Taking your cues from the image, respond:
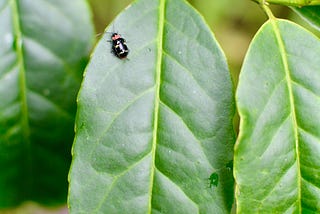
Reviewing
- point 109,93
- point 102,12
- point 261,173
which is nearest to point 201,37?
point 109,93

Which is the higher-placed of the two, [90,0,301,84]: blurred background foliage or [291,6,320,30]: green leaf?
[291,6,320,30]: green leaf

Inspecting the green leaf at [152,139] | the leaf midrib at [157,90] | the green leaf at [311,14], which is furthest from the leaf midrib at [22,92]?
the green leaf at [311,14]

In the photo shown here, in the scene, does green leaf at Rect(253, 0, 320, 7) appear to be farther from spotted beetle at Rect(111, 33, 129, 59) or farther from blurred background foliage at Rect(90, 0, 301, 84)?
blurred background foliage at Rect(90, 0, 301, 84)

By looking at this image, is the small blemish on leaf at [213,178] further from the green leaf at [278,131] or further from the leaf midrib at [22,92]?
the leaf midrib at [22,92]

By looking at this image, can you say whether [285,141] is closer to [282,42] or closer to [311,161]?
[311,161]

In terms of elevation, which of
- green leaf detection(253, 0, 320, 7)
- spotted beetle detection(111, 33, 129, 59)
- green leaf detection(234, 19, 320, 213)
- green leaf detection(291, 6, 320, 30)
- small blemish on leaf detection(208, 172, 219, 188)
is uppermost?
green leaf detection(253, 0, 320, 7)

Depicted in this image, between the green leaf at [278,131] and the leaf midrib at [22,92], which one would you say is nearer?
the green leaf at [278,131]

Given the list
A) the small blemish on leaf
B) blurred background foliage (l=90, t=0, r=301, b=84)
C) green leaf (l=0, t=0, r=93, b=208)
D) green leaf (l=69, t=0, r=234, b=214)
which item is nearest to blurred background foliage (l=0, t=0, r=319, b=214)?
blurred background foliage (l=90, t=0, r=301, b=84)
